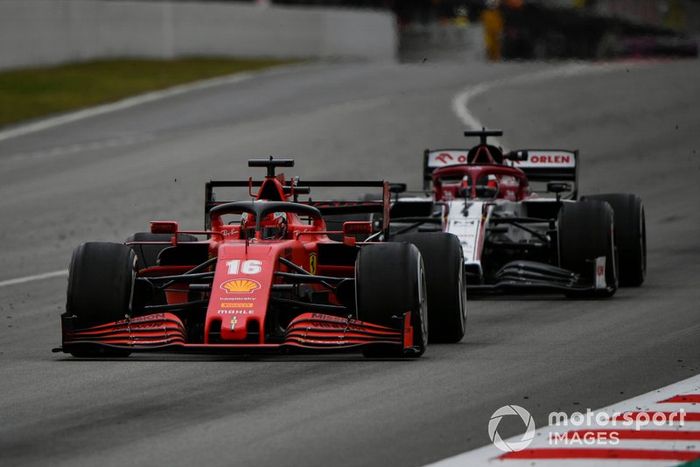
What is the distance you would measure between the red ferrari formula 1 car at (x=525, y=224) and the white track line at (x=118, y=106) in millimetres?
18789

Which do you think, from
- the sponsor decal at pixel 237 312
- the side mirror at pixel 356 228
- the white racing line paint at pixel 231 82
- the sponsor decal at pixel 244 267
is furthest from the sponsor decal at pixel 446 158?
the white racing line paint at pixel 231 82

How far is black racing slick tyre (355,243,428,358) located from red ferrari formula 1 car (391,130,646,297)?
10.3 ft

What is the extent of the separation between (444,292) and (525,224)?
5.44 m

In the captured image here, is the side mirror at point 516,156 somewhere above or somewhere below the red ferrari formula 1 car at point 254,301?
above

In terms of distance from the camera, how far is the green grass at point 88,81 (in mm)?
38781

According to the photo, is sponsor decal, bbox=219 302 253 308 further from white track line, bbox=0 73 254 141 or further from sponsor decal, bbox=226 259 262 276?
white track line, bbox=0 73 254 141

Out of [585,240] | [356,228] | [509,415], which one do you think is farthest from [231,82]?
[509,415]

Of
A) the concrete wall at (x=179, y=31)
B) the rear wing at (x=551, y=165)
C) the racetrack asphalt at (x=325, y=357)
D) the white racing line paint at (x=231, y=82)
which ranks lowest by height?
the racetrack asphalt at (x=325, y=357)

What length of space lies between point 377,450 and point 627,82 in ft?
116

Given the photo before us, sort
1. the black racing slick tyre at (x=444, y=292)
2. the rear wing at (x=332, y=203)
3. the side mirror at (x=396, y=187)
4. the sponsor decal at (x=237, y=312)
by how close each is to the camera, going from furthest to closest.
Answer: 1. the side mirror at (x=396, y=187)
2. the rear wing at (x=332, y=203)
3. the black racing slick tyre at (x=444, y=292)
4. the sponsor decal at (x=237, y=312)

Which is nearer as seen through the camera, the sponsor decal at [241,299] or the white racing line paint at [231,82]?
the sponsor decal at [241,299]

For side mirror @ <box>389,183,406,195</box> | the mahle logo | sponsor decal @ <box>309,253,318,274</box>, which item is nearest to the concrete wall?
side mirror @ <box>389,183,406,195</box>

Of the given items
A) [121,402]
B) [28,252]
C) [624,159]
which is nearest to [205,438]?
[121,402]

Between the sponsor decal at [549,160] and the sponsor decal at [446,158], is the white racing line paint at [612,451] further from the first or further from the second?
the sponsor decal at [446,158]
